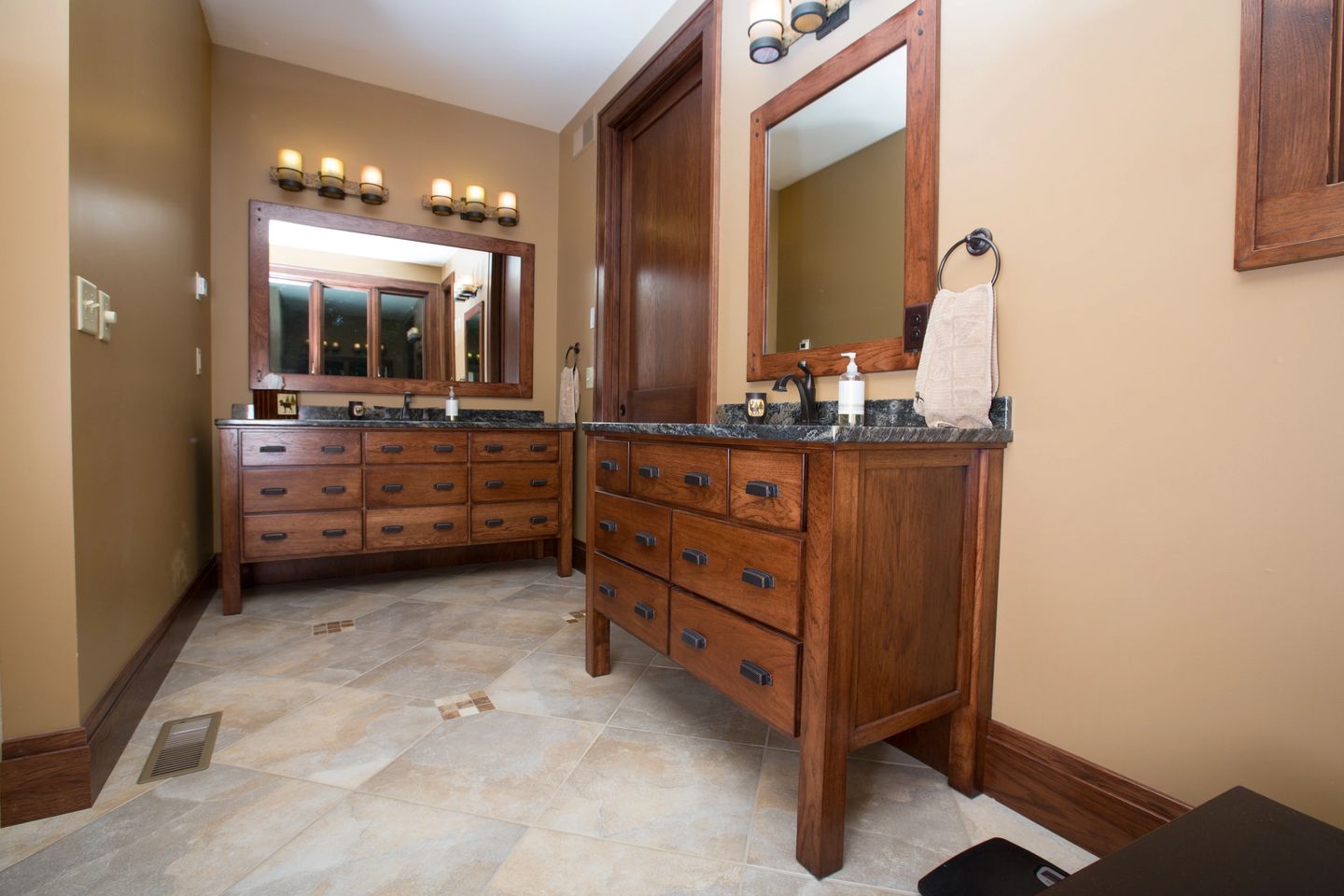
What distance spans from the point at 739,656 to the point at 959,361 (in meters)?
0.85

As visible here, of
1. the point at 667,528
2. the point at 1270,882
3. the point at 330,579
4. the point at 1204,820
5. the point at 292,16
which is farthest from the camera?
the point at 330,579

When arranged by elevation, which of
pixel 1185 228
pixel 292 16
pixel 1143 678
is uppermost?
pixel 292 16

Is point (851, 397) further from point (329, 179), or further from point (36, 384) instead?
point (329, 179)

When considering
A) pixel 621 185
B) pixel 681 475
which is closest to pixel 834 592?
pixel 681 475

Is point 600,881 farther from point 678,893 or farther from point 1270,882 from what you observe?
point 1270,882

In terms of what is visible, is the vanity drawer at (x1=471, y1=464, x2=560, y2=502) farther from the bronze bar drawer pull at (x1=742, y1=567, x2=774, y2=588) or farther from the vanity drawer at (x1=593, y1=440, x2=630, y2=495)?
the bronze bar drawer pull at (x1=742, y1=567, x2=774, y2=588)

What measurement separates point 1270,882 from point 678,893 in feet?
2.76

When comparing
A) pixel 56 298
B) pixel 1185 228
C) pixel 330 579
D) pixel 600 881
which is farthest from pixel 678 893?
pixel 330 579

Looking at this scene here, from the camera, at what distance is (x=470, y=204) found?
346 cm

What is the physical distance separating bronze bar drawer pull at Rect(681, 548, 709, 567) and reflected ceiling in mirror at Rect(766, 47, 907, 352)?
80 cm

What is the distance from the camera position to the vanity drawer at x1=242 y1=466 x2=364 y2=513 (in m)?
2.57

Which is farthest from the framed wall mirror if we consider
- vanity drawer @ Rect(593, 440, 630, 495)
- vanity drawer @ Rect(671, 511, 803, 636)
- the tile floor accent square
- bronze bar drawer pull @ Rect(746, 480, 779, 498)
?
bronze bar drawer pull @ Rect(746, 480, 779, 498)

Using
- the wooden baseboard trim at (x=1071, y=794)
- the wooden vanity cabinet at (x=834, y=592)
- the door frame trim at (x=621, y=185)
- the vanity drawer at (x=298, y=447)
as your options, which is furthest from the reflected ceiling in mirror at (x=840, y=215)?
the vanity drawer at (x=298, y=447)

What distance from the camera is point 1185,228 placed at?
1033mm
